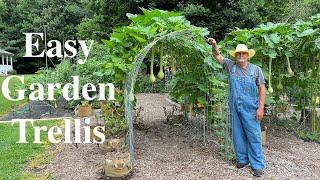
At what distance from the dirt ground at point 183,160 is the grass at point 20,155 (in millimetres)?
253

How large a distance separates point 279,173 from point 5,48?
Answer: 3658cm

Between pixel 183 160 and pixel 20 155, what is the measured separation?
2.62 m

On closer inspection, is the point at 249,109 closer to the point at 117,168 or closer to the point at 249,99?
the point at 249,99

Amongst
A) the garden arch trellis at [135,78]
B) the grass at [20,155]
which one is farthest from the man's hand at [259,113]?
the grass at [20,155]

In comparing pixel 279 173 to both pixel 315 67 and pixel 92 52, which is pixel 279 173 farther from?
pixel 92 52

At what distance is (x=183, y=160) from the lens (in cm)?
536

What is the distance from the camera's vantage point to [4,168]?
5551mm

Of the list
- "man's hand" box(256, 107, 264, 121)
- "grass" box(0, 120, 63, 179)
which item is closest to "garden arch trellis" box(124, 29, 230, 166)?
"man's hand" box(256, 107, 264, 121)

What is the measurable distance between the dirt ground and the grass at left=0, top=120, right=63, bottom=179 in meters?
0.25

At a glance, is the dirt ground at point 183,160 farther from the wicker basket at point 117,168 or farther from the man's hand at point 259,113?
the man's hand at point 259,113

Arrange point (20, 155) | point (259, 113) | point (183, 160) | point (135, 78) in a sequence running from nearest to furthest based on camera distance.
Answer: point (259, 113) < point (135, 78) < point (183, 160) < point (20, 155)

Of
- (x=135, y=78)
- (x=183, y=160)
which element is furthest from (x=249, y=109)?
(x=135, y=78)

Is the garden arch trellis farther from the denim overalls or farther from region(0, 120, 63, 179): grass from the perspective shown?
region(0, 120, 63, 179): grass

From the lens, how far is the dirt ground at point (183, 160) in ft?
16.0
